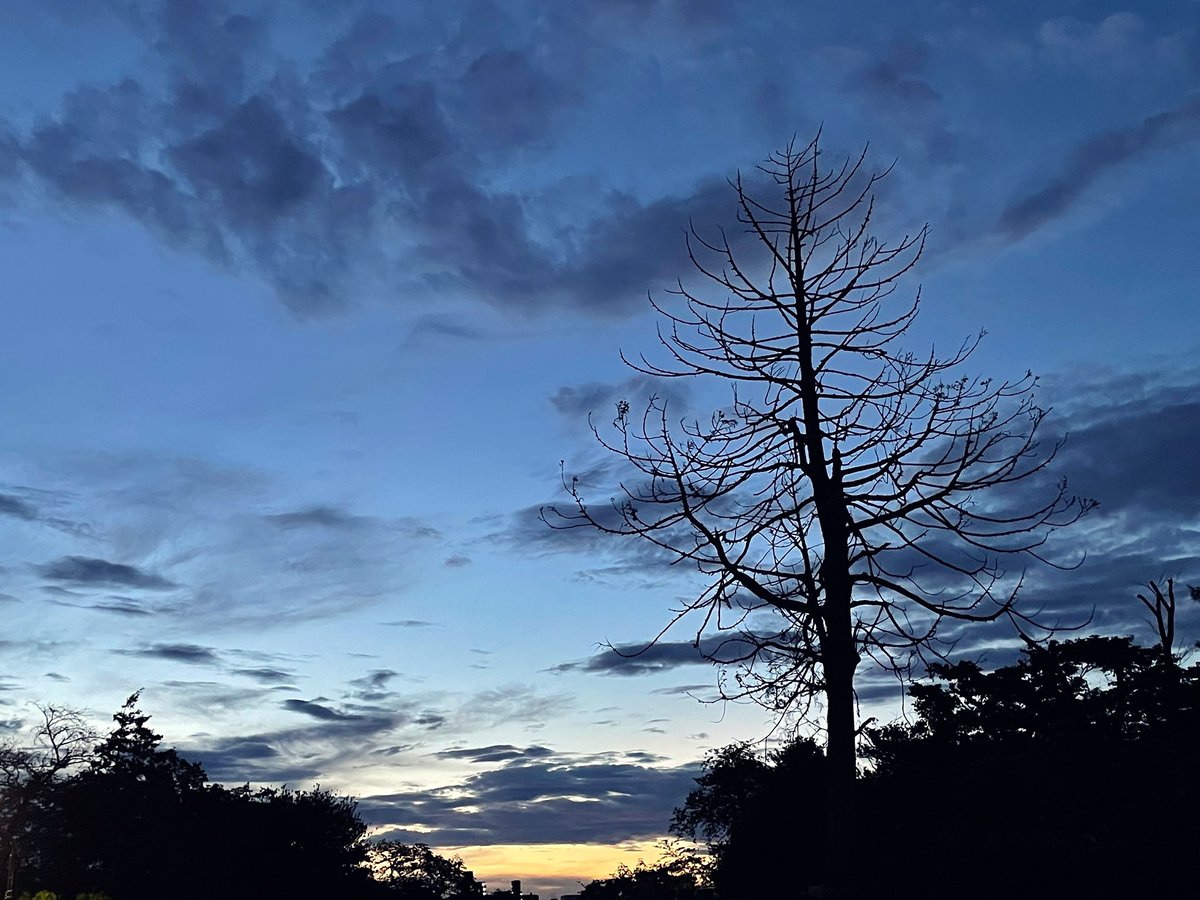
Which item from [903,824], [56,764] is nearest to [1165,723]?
[903,824]

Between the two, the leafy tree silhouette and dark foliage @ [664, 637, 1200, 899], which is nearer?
dark foliage @ [664, 637, 1200, 899]

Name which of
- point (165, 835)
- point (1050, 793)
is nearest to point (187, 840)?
point (165, 835)

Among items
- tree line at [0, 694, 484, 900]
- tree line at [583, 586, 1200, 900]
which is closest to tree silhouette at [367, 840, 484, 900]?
tree line at [0, 694, 484, 900]

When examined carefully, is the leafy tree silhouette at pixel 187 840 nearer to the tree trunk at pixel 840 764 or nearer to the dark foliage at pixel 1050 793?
the dark foliage at pixel 1050 793

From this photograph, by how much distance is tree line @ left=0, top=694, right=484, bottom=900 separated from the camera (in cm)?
4472

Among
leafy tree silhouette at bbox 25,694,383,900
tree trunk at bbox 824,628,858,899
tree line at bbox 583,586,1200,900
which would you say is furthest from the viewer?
leafy tree silhouette at bbox 25,694,383,900

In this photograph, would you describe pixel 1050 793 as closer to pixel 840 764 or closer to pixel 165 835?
pixel 840 764

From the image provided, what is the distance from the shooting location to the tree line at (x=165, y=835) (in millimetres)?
44719

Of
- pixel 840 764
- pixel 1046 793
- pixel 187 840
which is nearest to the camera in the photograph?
pixel 840 764

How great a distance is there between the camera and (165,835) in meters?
47.1

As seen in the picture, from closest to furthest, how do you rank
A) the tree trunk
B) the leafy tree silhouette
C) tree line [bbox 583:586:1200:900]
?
the tree trunk, tree line [bbox 583:586:1200:900], the leafy tree silhouette

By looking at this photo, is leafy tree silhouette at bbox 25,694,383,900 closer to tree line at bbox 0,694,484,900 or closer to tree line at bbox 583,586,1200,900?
tree line at bbox 0,694,484,900

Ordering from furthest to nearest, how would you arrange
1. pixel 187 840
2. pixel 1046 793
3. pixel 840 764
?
pixel 187 840
pixel 1046 793
pixel 840 764

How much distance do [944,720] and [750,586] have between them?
11711 mm
